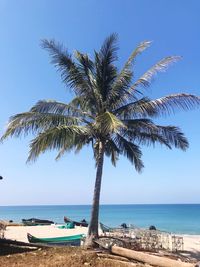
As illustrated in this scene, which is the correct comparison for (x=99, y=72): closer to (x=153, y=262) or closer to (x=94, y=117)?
(x=94, y=117)

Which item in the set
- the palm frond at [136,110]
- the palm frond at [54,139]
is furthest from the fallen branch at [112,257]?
the palm frond at [136,110]

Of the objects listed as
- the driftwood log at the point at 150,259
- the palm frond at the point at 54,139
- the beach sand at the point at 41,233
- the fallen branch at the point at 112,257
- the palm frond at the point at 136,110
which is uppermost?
the palm frond at the point at 136,110

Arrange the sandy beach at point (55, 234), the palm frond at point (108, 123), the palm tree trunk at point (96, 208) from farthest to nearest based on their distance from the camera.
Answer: the sandy beach at point (55, 234) < the palm tree trunk at point (96, 208) < the palm frond at point (108, 123)

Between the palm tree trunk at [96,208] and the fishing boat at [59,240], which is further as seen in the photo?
the fishing boat at [59,240]

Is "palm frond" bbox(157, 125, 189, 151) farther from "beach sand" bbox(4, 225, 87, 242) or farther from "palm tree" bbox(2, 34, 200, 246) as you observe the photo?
"beach sand" bbox(4, 225, 87, 242)

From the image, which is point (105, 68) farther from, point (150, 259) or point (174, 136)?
point (150, 259)

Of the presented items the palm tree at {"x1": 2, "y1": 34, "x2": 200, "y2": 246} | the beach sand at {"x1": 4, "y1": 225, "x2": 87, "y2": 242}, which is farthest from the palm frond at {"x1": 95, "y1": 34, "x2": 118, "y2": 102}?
the beach sand at {"x1": 4, "y1": 225, "x2": 87, "y2": 242}

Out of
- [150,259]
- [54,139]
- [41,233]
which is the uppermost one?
[54,139]

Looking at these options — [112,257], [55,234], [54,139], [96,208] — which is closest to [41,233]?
[55,234]

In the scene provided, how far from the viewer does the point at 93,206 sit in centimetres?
1334

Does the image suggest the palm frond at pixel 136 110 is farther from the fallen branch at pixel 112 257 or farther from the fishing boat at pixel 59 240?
the fishing boat at pixel 59 240

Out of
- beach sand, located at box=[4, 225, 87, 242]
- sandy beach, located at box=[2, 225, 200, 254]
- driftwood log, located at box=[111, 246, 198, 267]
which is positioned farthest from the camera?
beach sand, located at box=[4, 225, 87, 242]

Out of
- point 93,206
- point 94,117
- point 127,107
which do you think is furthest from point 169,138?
point 93,206

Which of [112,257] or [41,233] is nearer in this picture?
[112,257]
